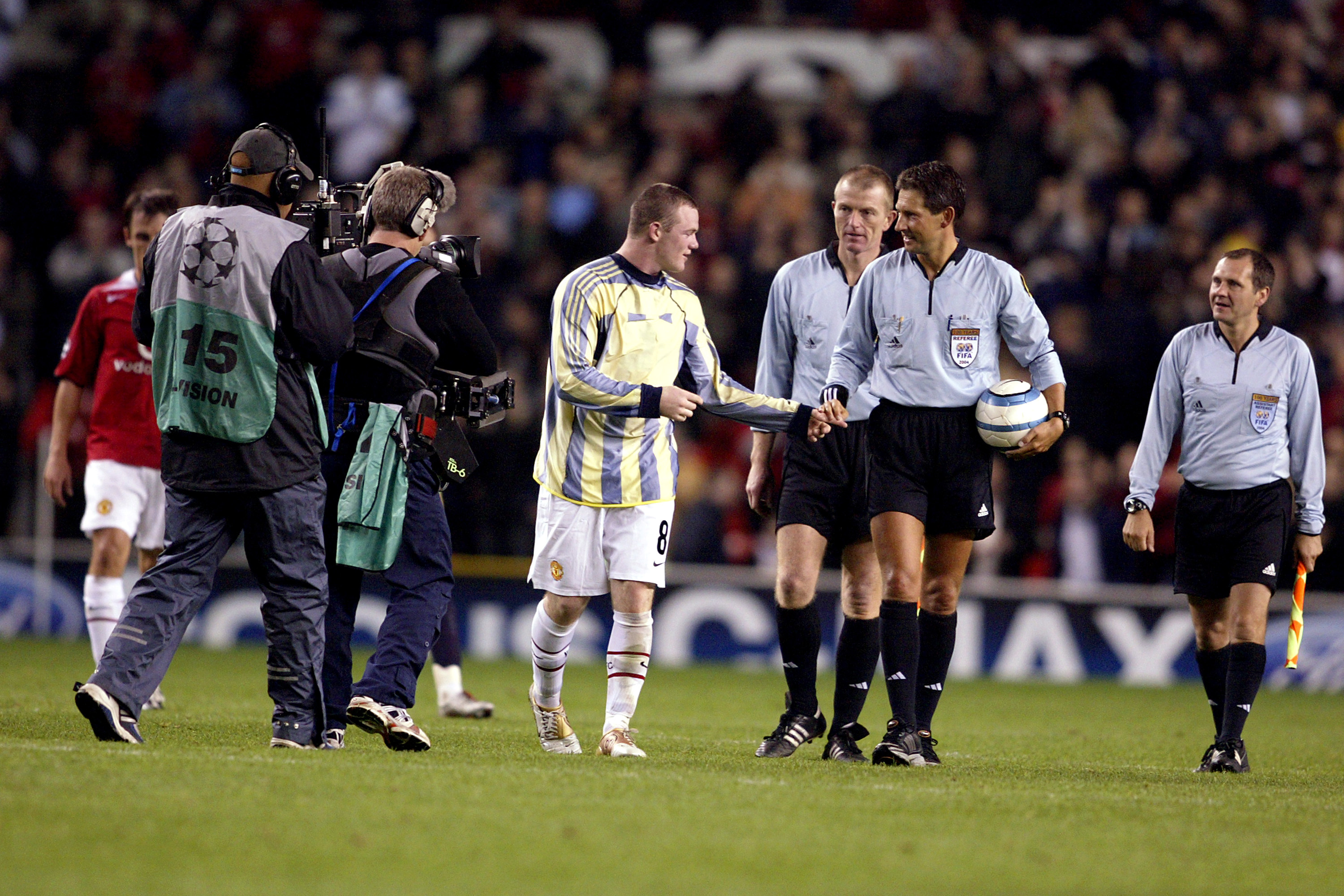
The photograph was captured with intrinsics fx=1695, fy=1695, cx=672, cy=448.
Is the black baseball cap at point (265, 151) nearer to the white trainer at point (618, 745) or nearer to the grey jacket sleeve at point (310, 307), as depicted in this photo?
the grey jacket sleeve at point (310, 307)

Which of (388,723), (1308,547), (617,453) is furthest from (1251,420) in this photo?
(388,723)

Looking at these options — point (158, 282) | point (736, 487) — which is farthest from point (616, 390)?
point (736, 487)

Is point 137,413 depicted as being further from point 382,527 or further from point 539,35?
point 539,35

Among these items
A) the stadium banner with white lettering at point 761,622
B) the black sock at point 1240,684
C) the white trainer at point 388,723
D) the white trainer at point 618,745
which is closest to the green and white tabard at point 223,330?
the white trainer at point 388,723

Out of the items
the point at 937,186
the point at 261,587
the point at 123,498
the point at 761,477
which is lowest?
the point at 261,587

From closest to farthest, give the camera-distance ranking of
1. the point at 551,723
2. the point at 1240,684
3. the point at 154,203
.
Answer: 1. the point at 551,723
2. the point at 1240,684
3. the point at 154,203

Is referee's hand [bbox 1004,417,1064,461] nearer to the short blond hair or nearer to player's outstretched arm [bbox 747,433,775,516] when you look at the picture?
player's outstretched arm [bbox 747,433,775,516]

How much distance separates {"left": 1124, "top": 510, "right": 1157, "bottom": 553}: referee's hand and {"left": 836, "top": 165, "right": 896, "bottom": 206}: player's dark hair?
1.79 metres

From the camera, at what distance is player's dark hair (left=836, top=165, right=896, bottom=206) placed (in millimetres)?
7625

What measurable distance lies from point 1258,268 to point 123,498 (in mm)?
5657

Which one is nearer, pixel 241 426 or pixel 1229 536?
pixel 241 426

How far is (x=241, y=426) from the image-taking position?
6227 mm

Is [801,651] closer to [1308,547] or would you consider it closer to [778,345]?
[778,345]

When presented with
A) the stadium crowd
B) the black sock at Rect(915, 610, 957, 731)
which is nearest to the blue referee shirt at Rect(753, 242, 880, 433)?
the black sock at Rect(915, 610, 957, 731)
